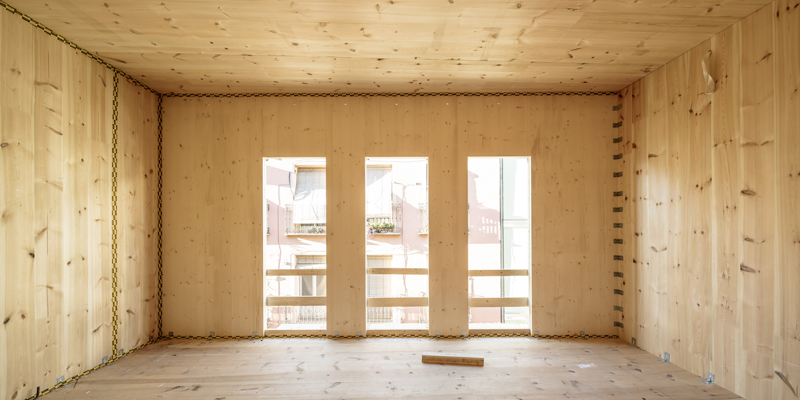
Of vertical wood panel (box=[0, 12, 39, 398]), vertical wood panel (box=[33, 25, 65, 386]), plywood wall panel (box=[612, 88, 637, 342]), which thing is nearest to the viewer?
vertical wood panel (box=[0, 12, 39, 398])

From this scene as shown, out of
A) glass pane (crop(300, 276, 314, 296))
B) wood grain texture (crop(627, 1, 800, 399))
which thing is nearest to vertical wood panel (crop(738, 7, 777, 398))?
wood grain texture (crop(627, 1, 800, 399))

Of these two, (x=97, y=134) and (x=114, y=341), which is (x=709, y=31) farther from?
(x=114, y=341)

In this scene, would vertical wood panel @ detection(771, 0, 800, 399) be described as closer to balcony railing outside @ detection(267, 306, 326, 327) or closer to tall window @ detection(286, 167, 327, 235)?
balcony railing outside @ detection(267, 306, 326, 327)

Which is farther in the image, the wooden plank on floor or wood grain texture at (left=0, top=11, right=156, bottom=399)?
the wooden plank on floor

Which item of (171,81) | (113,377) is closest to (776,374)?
(113,377)

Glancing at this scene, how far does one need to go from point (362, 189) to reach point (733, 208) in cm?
350

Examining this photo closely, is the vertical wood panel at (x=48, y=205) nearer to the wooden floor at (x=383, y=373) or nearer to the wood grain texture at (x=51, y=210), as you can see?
the wood grain texture at (x=51, y=210)

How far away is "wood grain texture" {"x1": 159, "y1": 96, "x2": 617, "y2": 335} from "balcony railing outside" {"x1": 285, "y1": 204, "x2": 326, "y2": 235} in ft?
13.7

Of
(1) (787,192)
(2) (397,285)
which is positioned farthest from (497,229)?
(1) (787,192)

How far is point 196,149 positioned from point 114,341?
222cm

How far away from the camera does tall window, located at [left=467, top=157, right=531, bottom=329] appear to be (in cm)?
905

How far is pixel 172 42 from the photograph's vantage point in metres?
3.33

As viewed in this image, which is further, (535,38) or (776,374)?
(535,38)

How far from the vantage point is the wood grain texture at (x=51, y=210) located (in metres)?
2.82
